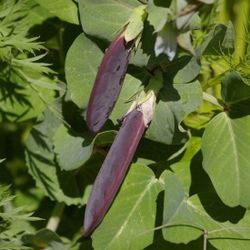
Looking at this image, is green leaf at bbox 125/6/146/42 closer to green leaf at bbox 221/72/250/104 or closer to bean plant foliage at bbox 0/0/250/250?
bean plant foliage at bbox 0/0/250/250

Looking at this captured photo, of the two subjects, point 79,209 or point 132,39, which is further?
point 79,209

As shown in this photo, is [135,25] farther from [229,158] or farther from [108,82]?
[229,158]

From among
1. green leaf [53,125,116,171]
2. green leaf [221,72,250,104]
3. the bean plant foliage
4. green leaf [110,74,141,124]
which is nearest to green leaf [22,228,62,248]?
the bean plant foliage

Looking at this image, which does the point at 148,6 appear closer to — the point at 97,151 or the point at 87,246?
the point at 97,151

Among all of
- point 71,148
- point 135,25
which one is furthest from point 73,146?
point 135,25

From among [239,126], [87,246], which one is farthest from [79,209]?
[239,126]

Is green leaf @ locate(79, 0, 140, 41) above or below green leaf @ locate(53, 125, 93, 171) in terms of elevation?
above
